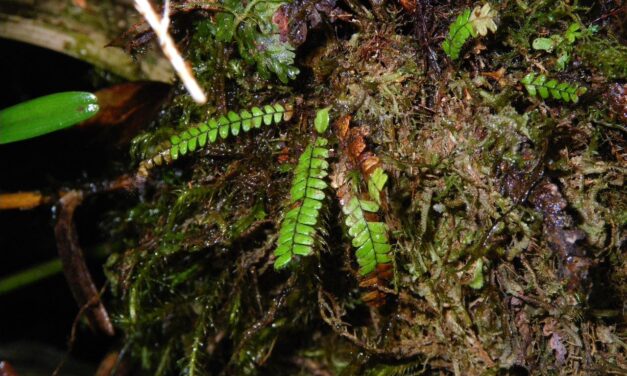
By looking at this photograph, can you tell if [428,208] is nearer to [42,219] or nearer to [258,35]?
[258,35]

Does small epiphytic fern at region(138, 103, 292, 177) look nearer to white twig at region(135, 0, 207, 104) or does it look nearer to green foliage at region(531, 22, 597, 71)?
white twig at region(135, 0, 207, 104)

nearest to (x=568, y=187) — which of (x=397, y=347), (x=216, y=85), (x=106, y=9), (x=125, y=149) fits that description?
(x=397, y=347)

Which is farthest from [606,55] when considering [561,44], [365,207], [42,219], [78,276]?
[42,219]

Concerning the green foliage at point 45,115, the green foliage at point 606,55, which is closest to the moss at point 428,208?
the green foliage at point 606,55

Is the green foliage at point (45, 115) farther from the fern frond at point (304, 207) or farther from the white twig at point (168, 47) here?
the fern frond at point (304, 207)

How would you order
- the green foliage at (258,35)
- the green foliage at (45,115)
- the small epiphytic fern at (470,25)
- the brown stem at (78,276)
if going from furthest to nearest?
the brown stem at (78,276), the green foliage at (45,115), the green foliage at (258,35), the small epiphytic fern at (470,25)

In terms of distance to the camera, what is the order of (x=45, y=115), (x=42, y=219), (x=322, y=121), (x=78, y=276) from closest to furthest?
(x=322, y=121) → (x=45, y=115) → (x=78, y=276) → (x=42, y=219)

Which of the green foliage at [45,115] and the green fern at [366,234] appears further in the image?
the green foliage at [45,115]
